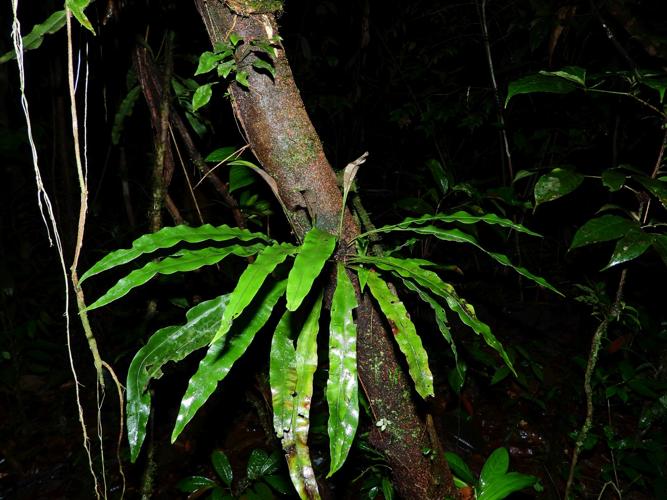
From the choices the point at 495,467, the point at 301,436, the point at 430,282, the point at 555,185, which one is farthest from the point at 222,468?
the point at 555,185

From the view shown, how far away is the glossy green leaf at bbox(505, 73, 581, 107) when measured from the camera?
60.9 inches

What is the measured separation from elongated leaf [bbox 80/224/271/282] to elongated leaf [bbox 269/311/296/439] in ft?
0.87

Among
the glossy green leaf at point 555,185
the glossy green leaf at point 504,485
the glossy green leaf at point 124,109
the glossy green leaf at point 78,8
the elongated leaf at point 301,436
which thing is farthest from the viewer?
the glossy green leaf at point 124,109

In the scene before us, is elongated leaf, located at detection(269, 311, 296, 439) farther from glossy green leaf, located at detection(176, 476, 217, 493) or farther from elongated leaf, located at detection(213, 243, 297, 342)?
glossy green leaf, located at detection(176, 476, 217, 493)

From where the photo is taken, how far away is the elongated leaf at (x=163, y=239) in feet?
3.87

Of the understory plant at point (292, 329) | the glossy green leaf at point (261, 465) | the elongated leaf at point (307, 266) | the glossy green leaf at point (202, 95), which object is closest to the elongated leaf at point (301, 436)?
the understory plant at point (292, 329)

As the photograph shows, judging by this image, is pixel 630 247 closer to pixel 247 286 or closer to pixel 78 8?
pixel 247 286

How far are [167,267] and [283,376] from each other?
39cm

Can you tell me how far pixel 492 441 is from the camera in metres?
2.67

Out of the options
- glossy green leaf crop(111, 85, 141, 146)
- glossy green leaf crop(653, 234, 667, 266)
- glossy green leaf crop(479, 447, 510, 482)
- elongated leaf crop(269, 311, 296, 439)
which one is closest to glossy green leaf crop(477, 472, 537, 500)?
glossy green leaf crop(479, 447, 510, 482)

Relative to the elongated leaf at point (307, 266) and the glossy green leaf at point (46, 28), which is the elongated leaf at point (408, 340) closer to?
the elongated leaf at point (307, 266)

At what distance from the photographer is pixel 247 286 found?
1.02m

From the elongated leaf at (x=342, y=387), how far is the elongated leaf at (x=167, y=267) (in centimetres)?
31

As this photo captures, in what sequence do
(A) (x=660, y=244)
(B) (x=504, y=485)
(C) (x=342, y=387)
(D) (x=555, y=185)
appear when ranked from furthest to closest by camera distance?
(B) (x=504, y=485) → (D) (x=555, y=185) → (A) (x=660, y=244) → (C) (x=342, y=387)
